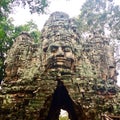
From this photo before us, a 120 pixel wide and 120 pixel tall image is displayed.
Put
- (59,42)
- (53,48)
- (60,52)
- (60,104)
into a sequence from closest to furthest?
(60,52)
(53,48)
(59,42)
(60,104)

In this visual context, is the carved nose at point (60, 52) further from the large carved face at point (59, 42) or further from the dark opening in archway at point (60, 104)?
the dark opening in archway at point (60, 104)

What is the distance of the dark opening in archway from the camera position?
13820 millimetres

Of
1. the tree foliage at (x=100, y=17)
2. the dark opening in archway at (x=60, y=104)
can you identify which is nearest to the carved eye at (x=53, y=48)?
the dark opening in archway at (x=60, y=104)

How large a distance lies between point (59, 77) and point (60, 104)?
9.94ft

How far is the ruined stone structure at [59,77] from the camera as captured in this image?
11.6 metres

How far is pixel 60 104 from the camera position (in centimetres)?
1495

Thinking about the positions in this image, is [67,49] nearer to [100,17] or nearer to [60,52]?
[60,52]

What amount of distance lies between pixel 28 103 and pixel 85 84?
139 inches

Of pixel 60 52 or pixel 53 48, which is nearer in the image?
pixel 60 52

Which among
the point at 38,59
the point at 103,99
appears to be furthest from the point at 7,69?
the point at 103,99

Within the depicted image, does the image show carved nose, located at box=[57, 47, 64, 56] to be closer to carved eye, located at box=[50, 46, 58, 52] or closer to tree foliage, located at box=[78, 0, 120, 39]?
carved eye, located at box=[50, 46, 58, 52]

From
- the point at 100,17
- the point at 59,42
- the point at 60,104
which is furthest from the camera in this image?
the point at 100,17

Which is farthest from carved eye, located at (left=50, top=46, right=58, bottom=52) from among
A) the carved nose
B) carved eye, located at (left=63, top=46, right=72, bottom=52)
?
carved eye, located at (left=63, top=46, right=72, bottom=52)

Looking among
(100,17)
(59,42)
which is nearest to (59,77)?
(59,42)
